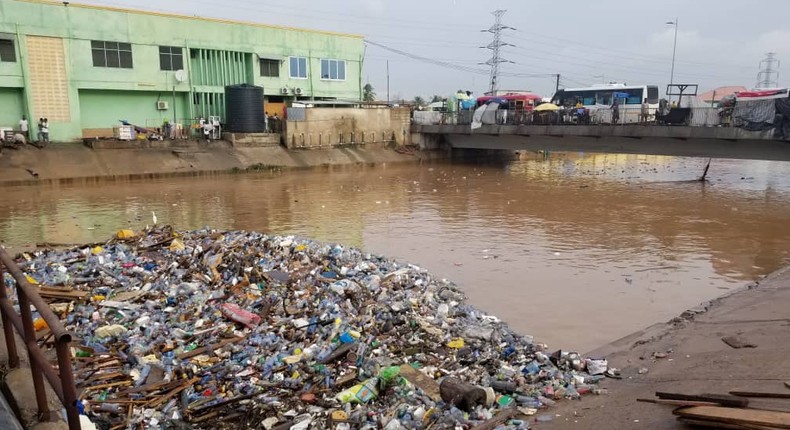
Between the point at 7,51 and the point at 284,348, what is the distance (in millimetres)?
28329

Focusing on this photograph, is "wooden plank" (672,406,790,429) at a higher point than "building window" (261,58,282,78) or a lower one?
lower

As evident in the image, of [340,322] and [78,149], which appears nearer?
[340,322]

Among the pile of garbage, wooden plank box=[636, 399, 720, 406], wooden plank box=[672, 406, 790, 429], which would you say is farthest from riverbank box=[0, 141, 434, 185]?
wooden plank box=[672, 406, 790, 429]

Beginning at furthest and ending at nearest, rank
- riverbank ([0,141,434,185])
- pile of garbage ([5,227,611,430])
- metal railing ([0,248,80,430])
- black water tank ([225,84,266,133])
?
1. black water tank ([225,84,266,133])
2. riverbank ([0,141,434,185])
3. pile of garbage ([5,227,611,430])
4. metal railing ([0,248,80,430])

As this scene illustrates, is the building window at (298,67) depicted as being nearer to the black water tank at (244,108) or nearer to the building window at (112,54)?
the black water tank at (244,108)

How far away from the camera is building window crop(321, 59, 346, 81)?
38487mm

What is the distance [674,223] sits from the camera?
17000 mm

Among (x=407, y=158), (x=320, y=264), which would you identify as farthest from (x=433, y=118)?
(x=320, y=264)

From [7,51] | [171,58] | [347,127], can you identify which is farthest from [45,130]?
[347,127]

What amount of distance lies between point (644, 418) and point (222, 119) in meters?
33.2

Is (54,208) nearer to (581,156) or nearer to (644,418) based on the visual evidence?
(644,418)

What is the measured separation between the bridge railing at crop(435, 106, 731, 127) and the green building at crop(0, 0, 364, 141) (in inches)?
451

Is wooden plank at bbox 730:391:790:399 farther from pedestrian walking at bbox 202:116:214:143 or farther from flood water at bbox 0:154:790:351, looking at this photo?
pedestrian walking at bbox 202:116:214:143

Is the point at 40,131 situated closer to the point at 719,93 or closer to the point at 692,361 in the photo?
the point at 692,361
